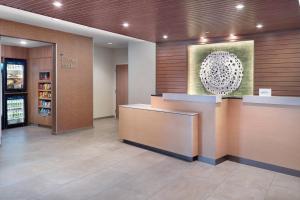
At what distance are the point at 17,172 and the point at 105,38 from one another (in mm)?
5165

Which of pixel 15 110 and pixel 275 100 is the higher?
pixel 275 100

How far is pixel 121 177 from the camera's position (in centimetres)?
414

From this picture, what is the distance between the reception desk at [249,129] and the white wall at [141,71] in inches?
129

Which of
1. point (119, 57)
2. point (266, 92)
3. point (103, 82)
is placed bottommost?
point (266, 92)

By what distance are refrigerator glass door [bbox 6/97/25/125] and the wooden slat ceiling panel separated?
469 centimetres

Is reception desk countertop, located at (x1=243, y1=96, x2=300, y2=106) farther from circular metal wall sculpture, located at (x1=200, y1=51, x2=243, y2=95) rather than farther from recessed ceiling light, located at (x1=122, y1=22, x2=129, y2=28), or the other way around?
recessed ceiling light, located at (x1=122, y1=22, x2=129, y2=28)

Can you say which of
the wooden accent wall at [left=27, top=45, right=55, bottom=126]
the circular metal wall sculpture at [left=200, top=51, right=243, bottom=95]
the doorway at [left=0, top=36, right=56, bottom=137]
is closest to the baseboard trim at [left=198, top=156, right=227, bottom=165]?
the circular metal wall sculpture at [left=200, top=51, right=243, bottom=95]

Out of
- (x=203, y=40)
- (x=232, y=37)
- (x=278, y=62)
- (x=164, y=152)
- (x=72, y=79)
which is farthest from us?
(x=72, y=79)

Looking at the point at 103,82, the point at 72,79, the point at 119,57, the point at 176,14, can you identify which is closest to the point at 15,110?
the point at 72,79

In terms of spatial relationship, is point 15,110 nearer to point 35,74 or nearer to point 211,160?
point 35,74

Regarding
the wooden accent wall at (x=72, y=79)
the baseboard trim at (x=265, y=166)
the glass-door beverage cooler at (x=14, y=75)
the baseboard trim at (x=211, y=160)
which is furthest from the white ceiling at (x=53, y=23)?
the baseboard trim at (x=265, y=166)

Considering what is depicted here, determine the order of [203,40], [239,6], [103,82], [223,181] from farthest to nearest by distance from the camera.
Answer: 1. [103,82]
2. [203,40]
3. [239,6]
4. [223,181]

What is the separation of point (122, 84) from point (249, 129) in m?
6.66

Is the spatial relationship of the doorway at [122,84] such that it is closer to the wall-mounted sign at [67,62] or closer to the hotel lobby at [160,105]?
the hotel lobby at [160,105]
